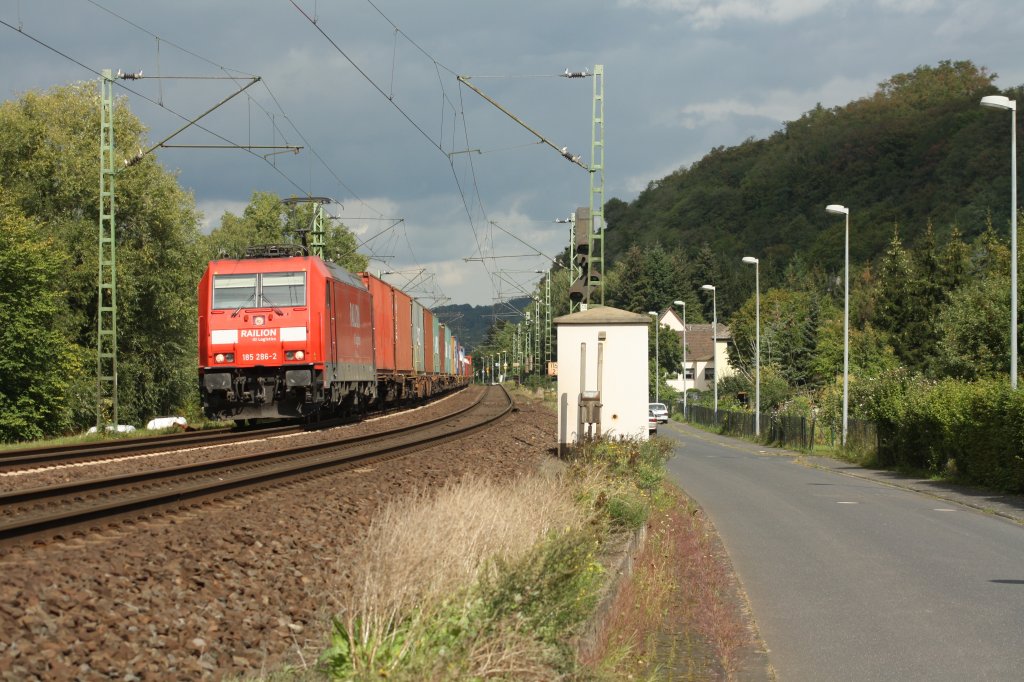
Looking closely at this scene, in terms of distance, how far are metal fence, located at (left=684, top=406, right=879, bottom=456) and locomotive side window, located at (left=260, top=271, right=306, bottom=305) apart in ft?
52.7

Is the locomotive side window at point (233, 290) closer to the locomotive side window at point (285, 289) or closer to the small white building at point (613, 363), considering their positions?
the locomotive side window at point (285, 289)

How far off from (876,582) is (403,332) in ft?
112

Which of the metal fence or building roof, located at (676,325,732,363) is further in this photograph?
building roof, located at (676,325,732,363)

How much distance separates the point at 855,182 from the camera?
129 m

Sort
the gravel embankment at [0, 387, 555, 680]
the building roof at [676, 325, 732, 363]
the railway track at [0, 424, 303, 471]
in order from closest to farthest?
the gravel embankment at [0, 387, 555, 680]
the railway track at [0, 424, 303, 471]
the building roof at [676, 325, 732, 363]

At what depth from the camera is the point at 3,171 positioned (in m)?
46.1

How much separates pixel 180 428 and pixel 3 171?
23.0 meters

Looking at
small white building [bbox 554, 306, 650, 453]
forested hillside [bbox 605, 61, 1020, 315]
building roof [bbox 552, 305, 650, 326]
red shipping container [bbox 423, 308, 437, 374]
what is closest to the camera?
building roof [bbox 552, 305, 650, 326]

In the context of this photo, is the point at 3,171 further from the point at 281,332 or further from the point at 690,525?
the point at 690,525

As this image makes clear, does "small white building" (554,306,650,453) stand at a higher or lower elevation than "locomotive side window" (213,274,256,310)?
lower

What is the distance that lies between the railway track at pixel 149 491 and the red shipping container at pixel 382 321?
621 inches

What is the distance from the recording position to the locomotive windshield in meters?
25.0

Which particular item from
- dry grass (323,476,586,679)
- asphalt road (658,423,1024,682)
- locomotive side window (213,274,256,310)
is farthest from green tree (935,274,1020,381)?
dry grass (323,476,586,679)

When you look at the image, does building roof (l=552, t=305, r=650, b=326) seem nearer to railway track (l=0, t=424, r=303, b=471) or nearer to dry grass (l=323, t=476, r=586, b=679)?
railway track (l=0, t=424, r=303, b=471)
